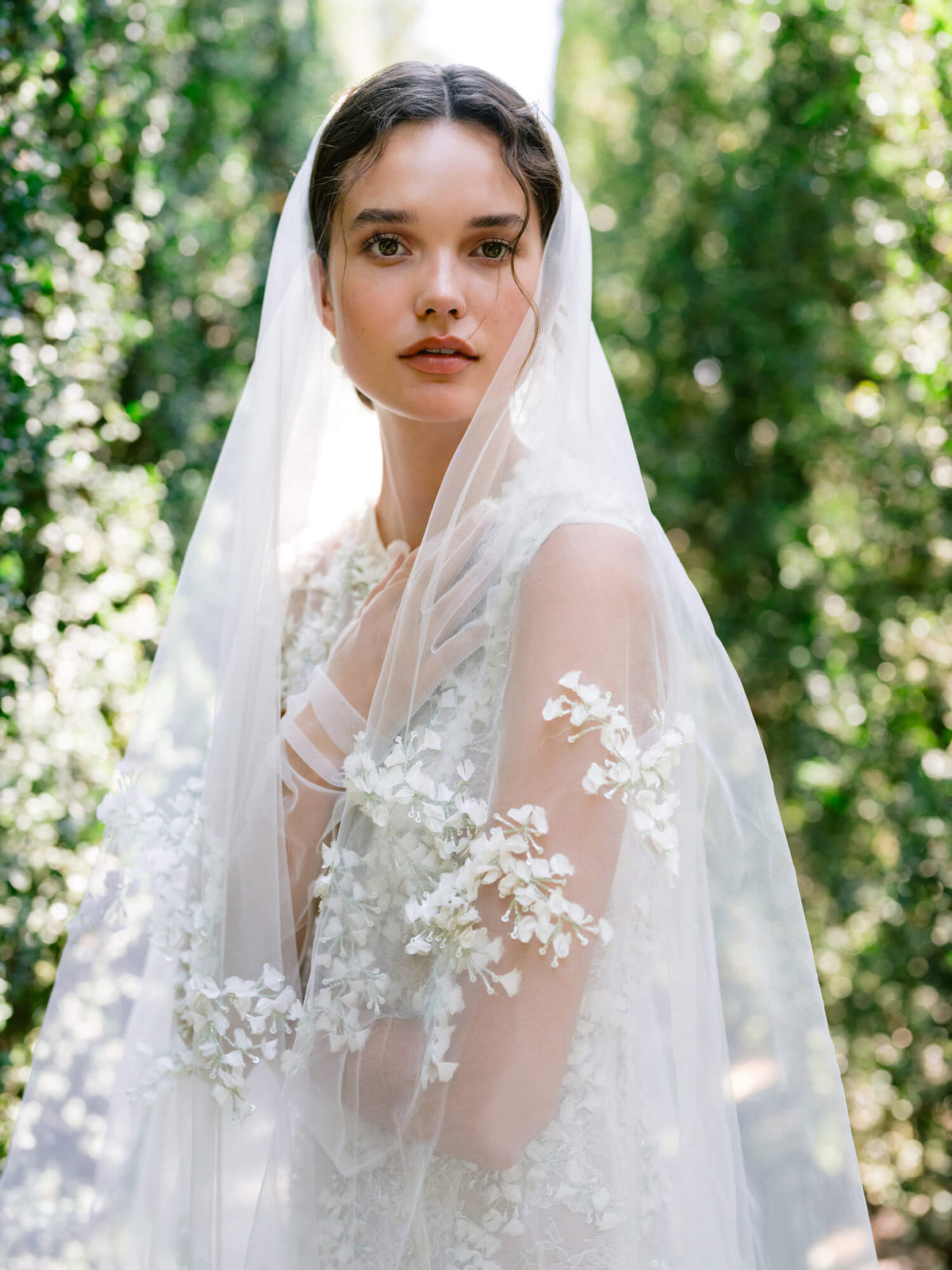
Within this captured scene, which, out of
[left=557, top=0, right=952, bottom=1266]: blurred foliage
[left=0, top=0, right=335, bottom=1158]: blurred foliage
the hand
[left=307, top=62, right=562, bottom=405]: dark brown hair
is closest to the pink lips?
[left=307, top=62, right=562, bottom=405]: dark brown hair

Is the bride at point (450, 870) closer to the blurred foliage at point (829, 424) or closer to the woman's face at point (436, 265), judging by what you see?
the woman's face at point (436, 265)

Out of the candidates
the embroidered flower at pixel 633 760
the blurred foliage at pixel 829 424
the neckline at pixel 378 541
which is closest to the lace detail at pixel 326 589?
the neckline at pixel 378 541

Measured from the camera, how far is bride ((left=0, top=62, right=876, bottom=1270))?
1.39 metres

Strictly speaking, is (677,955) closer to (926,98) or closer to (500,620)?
(500,620)

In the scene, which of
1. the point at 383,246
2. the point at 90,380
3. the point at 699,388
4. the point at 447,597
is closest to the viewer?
the point at 447,597

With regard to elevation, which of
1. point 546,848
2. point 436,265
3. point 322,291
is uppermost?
point 436,265

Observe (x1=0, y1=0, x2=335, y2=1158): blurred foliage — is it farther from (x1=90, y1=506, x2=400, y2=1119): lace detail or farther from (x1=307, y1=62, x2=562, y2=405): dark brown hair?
(x1=307, y1=62, x2=562, y2=405): dark brown hair

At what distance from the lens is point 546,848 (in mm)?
1376

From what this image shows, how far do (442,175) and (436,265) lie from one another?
0.13 metres

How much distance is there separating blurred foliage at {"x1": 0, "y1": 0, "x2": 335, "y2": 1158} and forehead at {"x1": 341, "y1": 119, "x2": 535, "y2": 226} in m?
0.98

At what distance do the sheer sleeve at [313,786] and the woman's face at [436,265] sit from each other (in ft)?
1.58

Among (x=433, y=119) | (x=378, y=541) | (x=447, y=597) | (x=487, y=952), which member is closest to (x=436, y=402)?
(x=447, y=597)

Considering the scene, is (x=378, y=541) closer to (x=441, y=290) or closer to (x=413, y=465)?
(x=413, y=465)

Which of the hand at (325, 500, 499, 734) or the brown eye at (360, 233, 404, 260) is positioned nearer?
the hand at (325, 500, 499, 734)
